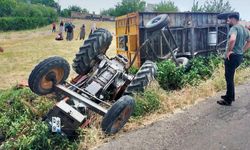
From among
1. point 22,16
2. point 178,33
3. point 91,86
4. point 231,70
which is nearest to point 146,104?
point 91,86

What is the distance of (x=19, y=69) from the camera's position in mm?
14961

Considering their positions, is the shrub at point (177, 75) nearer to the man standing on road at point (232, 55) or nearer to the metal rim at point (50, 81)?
the man standing on road at point (232, 55)

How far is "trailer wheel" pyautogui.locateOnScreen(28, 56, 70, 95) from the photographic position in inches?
250

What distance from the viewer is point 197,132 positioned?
536 centimetres

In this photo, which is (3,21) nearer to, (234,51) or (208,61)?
(208,61)

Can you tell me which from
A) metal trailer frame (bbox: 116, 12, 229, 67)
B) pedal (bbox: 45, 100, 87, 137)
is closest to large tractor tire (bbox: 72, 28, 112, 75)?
metal trailer frame (bbox: 116, 12, 229, 67)

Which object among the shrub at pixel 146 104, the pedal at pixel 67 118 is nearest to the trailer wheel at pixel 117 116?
the pedal at pixel 67 118

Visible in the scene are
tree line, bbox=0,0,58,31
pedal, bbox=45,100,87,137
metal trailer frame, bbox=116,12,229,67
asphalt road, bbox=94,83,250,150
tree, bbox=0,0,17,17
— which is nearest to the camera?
asphalt road, bbox=94,83,250,150

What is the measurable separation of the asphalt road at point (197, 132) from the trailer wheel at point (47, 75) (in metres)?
1.99

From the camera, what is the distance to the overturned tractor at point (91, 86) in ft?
18.5

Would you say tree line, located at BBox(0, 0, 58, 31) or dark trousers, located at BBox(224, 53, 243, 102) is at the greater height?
tree line, located at BBox(0, 0, 58, 31)

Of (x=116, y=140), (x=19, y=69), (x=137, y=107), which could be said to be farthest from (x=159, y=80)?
(x=19, y=69)

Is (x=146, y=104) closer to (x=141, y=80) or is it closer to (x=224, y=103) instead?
(x=141, y=80)

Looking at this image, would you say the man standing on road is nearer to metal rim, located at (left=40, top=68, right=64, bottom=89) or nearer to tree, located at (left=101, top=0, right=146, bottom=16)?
metal rim, located at (left=40, top=68, right=64, bottom=89)
